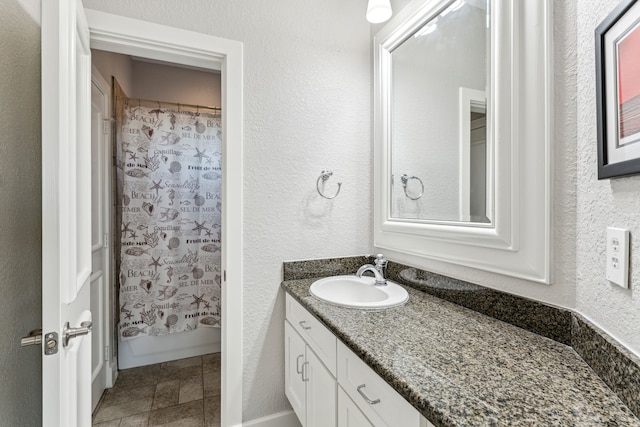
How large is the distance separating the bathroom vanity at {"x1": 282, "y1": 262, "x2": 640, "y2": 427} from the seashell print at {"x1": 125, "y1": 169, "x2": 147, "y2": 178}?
1.61 metres

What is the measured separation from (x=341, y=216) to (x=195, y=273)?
134cm

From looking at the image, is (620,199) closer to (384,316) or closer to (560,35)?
(560,35)

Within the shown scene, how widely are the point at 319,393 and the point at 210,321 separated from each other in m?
1.53

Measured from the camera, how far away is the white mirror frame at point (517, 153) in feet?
2.99

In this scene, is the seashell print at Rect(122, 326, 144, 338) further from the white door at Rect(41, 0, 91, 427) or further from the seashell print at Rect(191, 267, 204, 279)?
the white door at Rect(41, 0, 91, 427)

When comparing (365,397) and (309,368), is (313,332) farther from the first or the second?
(365,397)

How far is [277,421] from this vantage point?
1.64 meters

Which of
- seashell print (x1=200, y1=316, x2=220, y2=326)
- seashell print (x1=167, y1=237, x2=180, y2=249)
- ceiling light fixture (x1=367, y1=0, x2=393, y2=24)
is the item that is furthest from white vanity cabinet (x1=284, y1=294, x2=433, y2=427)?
ceiling light fixture (x1=367, y1=0, x2=393, y2=24)

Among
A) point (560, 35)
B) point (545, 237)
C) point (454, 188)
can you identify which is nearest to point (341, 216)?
point (454, 188)

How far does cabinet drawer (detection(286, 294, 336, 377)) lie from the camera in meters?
1.12

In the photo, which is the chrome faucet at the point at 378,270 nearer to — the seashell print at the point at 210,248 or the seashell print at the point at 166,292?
the seashell print at the point at 210,248

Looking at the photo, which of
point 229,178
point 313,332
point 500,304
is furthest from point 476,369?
point 229,178

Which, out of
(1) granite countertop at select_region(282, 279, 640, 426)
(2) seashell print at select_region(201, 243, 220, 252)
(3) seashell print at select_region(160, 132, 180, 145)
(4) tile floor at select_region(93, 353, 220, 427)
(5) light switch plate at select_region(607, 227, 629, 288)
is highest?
(3) seashell print at select_region(160, 132, 180, 145)

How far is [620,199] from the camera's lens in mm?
690
